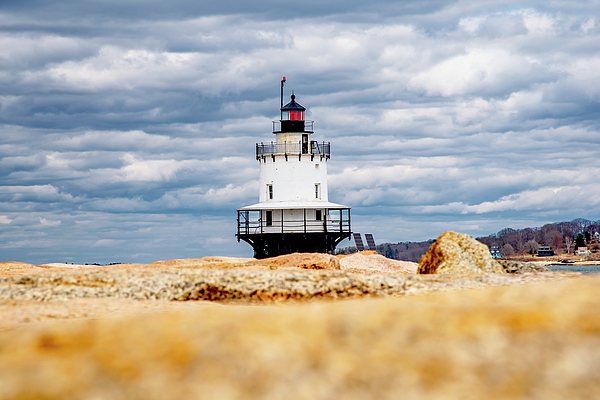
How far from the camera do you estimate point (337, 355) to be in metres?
2.94

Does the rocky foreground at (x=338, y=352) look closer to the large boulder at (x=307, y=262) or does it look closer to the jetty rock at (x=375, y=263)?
the large boulder at (x=307, y=262)

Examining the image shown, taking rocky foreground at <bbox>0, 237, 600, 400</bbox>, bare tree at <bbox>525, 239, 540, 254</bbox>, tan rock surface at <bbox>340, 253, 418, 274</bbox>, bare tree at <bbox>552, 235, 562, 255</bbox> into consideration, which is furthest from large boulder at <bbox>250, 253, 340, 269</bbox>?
bare tree at <bbox>552, 235, 562, 255</bbox>

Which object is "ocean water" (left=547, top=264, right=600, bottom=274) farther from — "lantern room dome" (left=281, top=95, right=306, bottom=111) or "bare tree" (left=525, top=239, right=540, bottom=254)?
"bare tree" (left=525, top=239, right=540, bottom=254)

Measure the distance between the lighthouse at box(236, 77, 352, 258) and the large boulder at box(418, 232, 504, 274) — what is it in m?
29.8

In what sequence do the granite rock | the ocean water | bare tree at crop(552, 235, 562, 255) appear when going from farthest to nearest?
1. bare tree at crop(552, 235, 562, 255)
2. the ocean water
3. the granite rock

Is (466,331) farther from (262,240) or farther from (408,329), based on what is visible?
(262,240)

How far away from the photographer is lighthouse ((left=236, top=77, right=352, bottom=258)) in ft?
134

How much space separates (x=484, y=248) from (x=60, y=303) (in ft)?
24.4

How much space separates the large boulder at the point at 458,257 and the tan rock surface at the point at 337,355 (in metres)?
6.59

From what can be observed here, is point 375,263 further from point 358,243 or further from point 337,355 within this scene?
point 337,355

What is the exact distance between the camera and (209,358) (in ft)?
9.81

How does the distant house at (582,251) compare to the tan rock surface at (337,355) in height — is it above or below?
below

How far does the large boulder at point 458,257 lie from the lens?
1002 centimetres

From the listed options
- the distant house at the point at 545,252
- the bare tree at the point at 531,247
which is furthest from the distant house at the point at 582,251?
the bare tree at the point at 531,247
